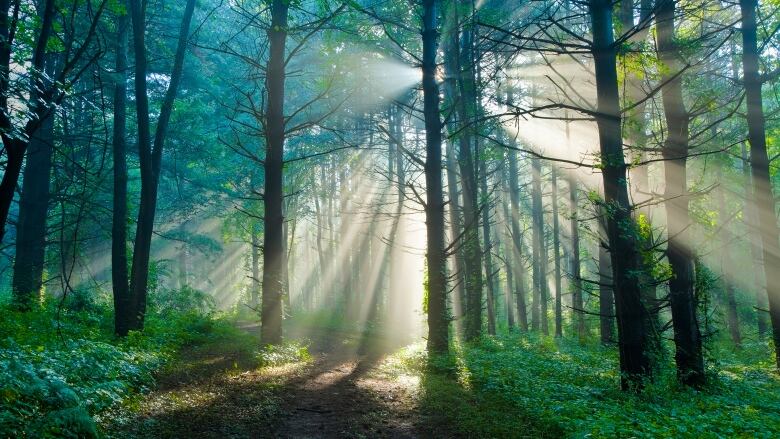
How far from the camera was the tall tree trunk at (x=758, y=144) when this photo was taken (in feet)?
39.7

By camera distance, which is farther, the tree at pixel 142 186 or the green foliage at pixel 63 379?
the tree at pixel 142 186

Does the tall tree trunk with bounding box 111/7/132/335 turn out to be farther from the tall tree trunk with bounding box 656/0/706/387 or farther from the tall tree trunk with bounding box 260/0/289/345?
the tall tree trunk with bounding box 656/0/706/387

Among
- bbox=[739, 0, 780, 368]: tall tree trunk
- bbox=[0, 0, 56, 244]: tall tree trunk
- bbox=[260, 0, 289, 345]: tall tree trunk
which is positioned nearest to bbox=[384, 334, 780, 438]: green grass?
bbox=[739, 0, 780, 368]: tall tree trunk

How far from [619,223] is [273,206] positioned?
7418mm

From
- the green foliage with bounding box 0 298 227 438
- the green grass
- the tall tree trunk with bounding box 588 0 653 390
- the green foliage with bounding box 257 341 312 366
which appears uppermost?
the tall tree trunk with bounding box 588 0 653 390

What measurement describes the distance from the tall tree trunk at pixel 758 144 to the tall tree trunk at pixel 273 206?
1119cm

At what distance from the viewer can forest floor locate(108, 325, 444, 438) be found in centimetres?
576

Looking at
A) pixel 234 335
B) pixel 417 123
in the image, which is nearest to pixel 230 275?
pixel 417 123

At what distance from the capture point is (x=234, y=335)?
15.5 m

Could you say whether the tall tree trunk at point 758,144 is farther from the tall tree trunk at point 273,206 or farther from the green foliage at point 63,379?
the green foliage at point 63,379

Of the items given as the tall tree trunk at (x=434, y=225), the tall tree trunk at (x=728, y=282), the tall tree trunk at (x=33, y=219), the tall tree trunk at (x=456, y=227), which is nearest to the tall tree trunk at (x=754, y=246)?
the tall tree trunk at (x=728, y=282)

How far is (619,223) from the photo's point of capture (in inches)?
289

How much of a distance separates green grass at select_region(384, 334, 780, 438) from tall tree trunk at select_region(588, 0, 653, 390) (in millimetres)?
535

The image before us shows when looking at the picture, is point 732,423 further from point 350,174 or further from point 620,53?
point 350,174
